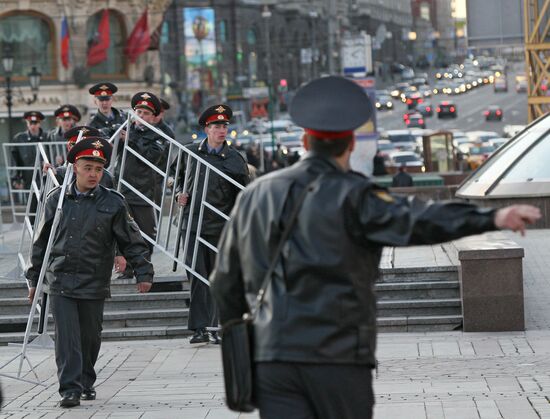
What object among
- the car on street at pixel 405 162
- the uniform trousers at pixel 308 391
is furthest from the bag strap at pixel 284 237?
the car on street at pixel 405 162

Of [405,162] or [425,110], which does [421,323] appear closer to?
[405,162]

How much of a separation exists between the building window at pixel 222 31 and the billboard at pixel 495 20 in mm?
74937

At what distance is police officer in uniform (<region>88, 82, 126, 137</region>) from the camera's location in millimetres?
15250

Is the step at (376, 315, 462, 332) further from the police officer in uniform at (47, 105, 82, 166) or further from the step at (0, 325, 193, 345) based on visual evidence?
the police officer in uniform at (47, 105, 82, 166)

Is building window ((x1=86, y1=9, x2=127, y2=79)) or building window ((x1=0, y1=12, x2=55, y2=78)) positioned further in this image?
building window ((x1=86, y1=9, x2=127, y2=79))

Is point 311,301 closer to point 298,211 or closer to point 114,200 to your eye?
point 298,211

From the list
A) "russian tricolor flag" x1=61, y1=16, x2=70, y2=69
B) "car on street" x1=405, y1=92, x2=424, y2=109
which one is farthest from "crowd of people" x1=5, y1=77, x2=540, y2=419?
"car on street" x1=405, y1=92, x2=424, y2=109

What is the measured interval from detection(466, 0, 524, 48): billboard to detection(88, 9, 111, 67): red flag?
3018cm

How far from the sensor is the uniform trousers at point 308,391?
18.8 ft

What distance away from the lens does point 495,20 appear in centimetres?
3066

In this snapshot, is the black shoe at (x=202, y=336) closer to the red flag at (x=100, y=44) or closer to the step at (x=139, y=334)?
the step at (x=139, y=334)

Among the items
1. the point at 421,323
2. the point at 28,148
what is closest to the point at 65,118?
the point at 28,148

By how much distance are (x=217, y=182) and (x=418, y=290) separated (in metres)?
2.17

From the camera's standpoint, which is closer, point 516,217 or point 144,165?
point 516,217
